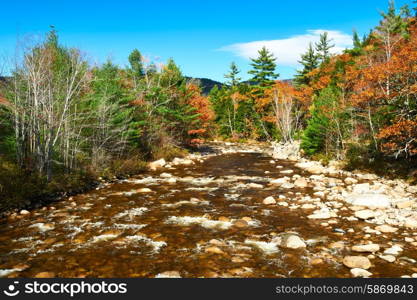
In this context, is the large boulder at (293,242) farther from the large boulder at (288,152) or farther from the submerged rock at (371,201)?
the large boulder at (288,152)

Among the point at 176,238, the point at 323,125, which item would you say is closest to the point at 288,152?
the point at 323,125

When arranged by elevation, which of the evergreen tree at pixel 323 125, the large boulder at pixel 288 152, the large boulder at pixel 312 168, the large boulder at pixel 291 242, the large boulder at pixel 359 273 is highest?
the evergreen tree at pixel 323 125

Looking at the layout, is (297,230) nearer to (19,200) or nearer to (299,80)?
(19,200)

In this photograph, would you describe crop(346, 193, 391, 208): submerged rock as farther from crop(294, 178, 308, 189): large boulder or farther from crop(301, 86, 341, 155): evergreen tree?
crop(301, 86, 341, 155): evergreen tree

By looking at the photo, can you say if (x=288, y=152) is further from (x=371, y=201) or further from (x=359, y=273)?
(x=359, y=273)

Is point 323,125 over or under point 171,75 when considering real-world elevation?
under

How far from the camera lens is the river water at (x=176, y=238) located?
623 centimetres

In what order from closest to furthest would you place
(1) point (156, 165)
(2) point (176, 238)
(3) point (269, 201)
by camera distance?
(2) point (176, 238) → (3) point (269, 201) → (1) point (156, 165)

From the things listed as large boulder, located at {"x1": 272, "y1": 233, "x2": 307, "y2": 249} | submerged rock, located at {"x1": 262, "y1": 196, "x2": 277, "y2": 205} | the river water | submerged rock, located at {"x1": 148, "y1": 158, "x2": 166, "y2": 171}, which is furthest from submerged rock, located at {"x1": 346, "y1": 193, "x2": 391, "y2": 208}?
submerged rock, located at {"x1": 148, "y1": 158, "x2": 166, "y2": 171}

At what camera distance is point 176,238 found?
7.96m

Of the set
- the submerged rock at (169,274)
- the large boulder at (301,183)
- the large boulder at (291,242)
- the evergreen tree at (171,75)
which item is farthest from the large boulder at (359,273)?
the evergreen tree at (171,75)

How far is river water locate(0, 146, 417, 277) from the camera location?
6.23m

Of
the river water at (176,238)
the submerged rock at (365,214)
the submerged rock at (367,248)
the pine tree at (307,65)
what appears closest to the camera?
the river water at (176,238)

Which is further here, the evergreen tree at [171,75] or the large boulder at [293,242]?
the evergreen tree at [171,75]
